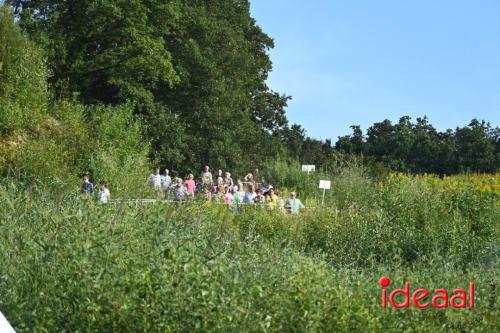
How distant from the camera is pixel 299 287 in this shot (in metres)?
7.45

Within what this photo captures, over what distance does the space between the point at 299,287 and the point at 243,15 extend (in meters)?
43.5

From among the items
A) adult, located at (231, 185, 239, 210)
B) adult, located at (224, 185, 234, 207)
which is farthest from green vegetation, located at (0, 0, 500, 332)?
adult, located at (224, 185, 234, 207)

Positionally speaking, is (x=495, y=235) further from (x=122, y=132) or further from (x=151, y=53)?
(x=151, y=53)

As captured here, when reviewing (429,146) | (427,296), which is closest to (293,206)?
(427,296)

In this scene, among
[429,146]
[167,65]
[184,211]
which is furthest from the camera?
[429,146]

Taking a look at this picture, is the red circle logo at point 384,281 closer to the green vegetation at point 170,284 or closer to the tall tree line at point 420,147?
the green vegetation at point 170,284

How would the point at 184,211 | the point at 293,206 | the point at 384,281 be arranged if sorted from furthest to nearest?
1. the point at 293,206
2. the point at 184,211
3. the point at 384,281

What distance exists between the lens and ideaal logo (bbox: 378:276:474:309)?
8.05 metres

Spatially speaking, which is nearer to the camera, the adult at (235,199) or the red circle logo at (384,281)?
the red circle logo at (384,281)

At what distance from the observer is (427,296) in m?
8.33

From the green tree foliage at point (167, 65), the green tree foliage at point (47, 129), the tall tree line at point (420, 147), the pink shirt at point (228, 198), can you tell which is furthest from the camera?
the tall tree line at point (420, 147)

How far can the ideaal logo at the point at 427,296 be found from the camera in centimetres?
805

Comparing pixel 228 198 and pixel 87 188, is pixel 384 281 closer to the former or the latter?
pixel 87 188

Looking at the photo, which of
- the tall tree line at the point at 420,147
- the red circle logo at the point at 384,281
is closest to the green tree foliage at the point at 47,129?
the red circle logo at the point at 384,281
